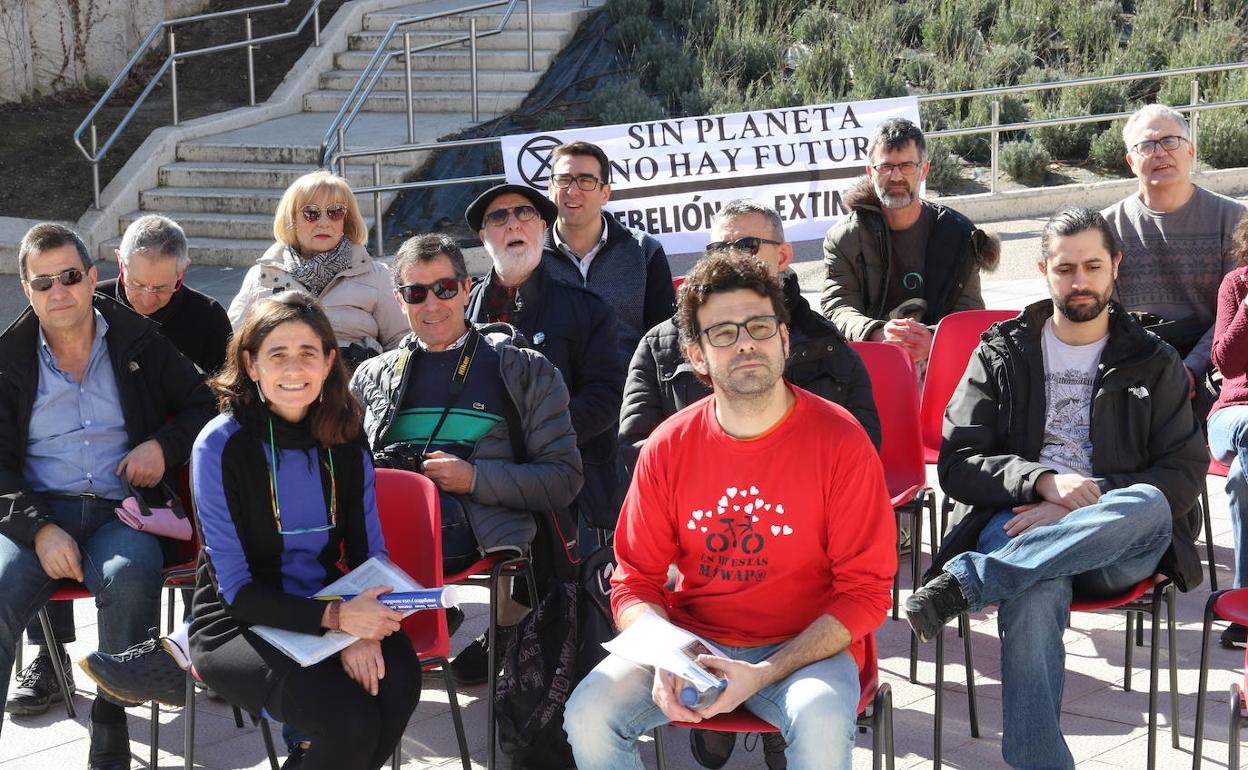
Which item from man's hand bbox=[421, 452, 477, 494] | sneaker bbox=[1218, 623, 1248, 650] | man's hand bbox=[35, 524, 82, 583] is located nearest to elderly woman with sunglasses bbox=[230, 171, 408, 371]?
man's hand bbox=[421, 452, 477, 494]

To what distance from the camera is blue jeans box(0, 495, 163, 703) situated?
4262 millimetres

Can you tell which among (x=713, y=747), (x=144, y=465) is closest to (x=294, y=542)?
(x=144, y=465)

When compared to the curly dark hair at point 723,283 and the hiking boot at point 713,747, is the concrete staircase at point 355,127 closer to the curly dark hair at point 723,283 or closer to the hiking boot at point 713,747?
the hiking boot at point 713,747

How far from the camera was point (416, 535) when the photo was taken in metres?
4.11

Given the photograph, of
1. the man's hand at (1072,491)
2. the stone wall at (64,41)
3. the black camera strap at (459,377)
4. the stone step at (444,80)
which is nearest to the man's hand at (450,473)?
the black camera strap at (459,377)

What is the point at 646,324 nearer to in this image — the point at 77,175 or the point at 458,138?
the point at 458,138

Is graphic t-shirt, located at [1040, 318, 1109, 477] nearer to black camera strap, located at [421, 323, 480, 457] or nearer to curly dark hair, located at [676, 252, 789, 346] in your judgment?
curly dark hair, located at [676, 252, 789, 346]

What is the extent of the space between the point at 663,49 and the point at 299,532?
11.9 meters

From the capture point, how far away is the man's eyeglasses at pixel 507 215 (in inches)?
204

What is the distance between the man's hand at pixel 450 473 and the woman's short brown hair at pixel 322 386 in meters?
0.46

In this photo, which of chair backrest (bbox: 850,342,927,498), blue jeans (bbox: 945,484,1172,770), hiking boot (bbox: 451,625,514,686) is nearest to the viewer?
blue jeans (bbox: 945,484,1172,770)

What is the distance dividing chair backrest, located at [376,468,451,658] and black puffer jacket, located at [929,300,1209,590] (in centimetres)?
152

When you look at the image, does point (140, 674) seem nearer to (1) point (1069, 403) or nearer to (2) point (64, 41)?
(1) point (1069, 403)

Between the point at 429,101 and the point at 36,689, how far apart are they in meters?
10.4
